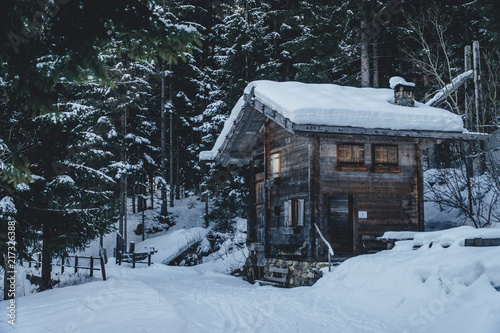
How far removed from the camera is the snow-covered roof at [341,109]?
1412 cm

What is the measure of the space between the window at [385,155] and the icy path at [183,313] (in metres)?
5.93

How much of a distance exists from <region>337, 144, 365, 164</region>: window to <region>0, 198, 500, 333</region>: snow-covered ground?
3.87 metres

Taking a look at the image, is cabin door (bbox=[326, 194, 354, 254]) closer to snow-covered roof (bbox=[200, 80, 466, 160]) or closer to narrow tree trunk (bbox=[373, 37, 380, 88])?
snow-covered roof (bbox=[200, 80, 466, 160])

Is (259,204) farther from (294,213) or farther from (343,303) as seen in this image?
(343,303)

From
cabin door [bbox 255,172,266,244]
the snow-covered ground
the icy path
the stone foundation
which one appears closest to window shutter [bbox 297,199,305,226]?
the stone foundation

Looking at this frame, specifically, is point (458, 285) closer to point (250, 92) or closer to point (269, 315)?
point (269, 315)

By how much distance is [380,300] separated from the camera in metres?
9.30

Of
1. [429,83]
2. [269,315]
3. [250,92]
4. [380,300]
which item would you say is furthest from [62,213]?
[429,83]

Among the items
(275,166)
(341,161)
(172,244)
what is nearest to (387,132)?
(341,161)

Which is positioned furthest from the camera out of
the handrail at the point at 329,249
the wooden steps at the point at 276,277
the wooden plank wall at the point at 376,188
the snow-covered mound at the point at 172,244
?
the snow-covered mound at the point at 172,244

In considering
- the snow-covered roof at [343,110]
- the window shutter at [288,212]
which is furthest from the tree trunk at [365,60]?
the window shutter at [288,212]

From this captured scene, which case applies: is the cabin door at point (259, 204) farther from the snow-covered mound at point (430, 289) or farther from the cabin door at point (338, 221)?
the snow-covered mound at point (430, 289)

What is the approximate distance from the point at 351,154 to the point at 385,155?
1.37 metres

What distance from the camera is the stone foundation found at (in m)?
14.3
